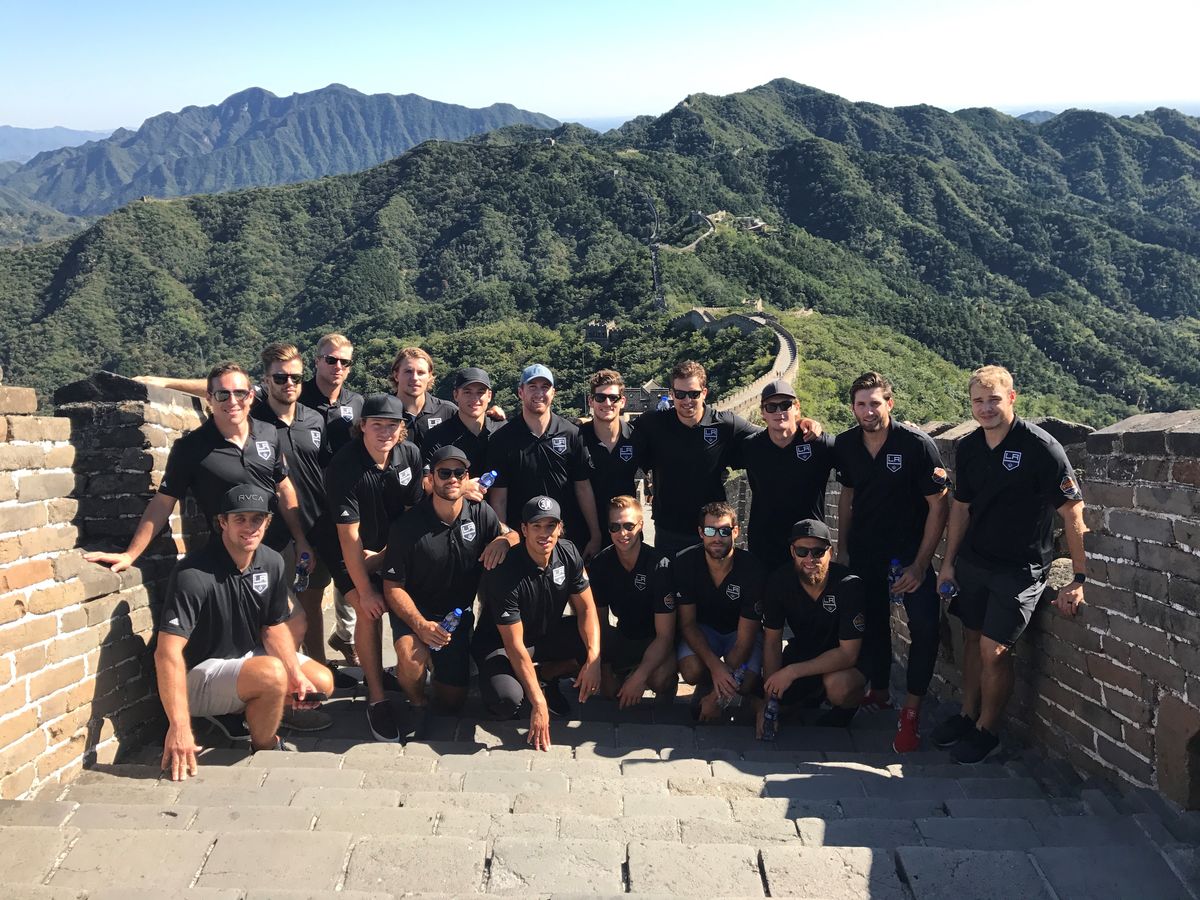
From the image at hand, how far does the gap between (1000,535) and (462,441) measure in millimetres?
3255

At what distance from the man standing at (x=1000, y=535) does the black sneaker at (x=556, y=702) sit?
216cm

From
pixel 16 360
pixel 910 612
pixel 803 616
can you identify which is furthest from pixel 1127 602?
pixel 16 360

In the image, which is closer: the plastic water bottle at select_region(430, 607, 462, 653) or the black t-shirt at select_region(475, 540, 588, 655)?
the black t-shirt at select_region(475, 540, 588, 655)

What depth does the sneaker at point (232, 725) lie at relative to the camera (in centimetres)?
481

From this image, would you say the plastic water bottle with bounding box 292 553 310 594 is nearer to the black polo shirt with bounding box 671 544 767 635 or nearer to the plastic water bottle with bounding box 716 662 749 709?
the black polo shirt with bounding box 671 544 767 635

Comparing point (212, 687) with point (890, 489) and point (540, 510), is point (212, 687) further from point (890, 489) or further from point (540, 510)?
point (890, 489)

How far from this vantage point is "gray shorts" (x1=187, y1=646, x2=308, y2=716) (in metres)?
4.61

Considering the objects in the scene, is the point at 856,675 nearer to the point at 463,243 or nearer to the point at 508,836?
the point at 508,836

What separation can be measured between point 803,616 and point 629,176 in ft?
349

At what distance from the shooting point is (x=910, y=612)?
548 centimetres

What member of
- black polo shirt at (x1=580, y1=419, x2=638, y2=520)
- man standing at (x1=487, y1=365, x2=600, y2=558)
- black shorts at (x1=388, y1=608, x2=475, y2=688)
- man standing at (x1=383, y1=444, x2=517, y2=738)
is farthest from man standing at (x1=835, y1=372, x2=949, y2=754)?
black shorts at (x1=388, y1=608, x2=475, y2=688)

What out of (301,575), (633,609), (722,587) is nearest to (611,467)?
(633,609)

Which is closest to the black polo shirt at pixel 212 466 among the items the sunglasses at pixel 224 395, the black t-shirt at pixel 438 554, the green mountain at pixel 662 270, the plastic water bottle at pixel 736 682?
the sunglasses at pixel 224 395

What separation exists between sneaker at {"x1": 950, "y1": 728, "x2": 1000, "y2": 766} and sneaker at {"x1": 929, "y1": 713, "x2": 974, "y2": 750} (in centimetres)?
8
